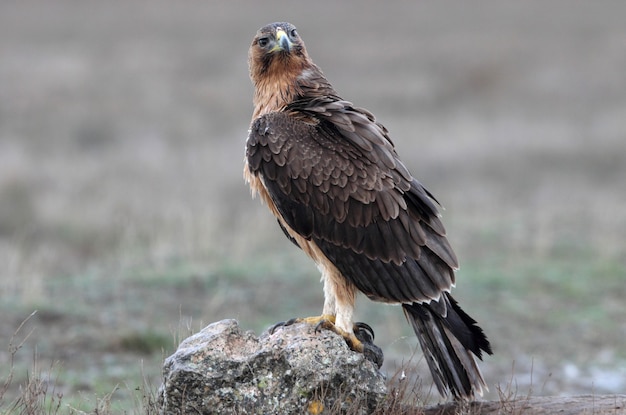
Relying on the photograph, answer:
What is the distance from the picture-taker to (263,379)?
4.82 metres

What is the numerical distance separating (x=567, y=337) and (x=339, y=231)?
5.01 m

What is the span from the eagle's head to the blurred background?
184 centimetres

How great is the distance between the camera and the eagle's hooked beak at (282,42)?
19.6 feet

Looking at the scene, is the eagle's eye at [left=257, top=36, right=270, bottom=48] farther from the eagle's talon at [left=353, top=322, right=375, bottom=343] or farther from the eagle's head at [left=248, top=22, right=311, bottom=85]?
the eagle's talon at [left=353, top=322, right=375, bottom=343]

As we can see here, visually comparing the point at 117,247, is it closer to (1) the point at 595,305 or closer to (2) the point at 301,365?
(1) the point at 595,305

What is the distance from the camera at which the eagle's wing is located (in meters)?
5.40

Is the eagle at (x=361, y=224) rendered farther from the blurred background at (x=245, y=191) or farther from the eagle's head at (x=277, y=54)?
the eagle's head at (x=277, y=54)

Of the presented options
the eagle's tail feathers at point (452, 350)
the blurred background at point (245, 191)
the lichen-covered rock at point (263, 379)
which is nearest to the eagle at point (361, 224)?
the eagle's tail feathers at point (452, 350)

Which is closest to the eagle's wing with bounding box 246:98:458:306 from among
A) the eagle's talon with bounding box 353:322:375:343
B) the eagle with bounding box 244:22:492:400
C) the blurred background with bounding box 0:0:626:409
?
the eagle with bounding box 244:22:492:400

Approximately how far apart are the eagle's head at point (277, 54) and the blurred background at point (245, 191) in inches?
72.3

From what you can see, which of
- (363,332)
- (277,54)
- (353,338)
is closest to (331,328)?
(353,338)

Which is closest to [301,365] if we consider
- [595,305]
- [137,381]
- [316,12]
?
[137,381]

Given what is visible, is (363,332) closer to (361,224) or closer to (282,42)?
(361,224)

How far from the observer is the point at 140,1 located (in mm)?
46656
